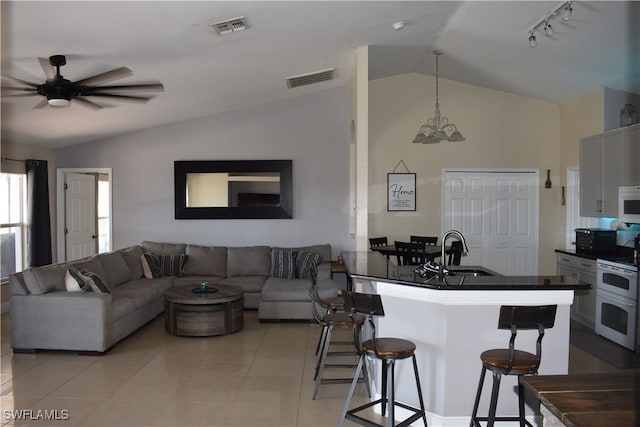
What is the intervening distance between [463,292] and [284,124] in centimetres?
483

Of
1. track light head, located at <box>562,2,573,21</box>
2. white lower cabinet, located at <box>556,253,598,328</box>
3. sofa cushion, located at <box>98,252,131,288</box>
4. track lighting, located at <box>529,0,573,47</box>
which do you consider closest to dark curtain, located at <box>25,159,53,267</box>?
sofa cushion, located at <box>98,252,131,288</box>

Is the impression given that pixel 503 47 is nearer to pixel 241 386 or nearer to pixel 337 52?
pixel 337 52

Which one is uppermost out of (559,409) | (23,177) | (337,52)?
(337,52)

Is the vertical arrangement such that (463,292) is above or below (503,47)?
below

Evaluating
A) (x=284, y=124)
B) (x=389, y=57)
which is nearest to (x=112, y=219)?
(x=284, y=124)

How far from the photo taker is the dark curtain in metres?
6.38

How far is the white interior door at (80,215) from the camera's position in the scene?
24.3ft

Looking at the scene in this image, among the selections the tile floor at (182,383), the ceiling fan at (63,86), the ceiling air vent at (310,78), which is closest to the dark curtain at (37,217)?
the tile floor at (182,383)

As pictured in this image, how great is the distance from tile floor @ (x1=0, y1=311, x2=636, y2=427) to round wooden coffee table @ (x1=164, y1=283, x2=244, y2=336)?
116mm

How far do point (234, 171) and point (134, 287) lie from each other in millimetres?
2288

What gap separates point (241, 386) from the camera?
3922mm

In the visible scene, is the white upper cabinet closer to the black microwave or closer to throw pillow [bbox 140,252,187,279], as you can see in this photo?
the black microwave

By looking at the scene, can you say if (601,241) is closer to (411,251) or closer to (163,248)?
(411,251)

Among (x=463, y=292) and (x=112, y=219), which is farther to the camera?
(x=112, y=219)
